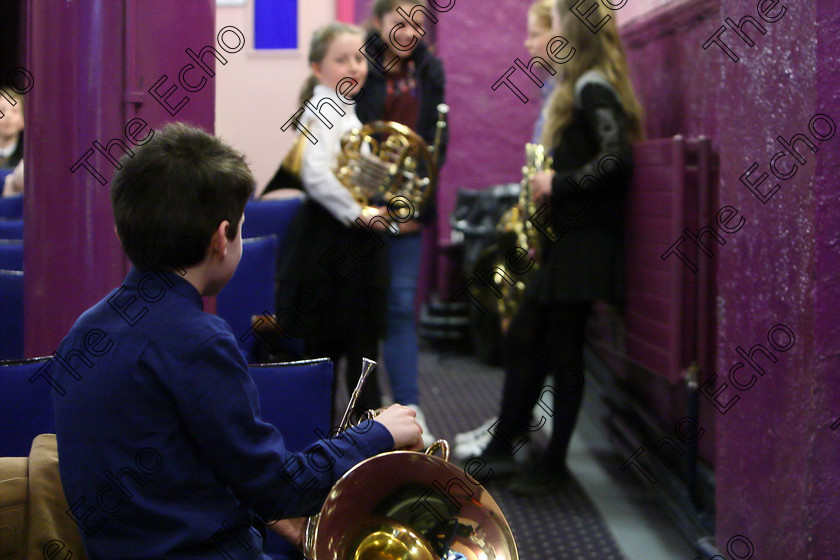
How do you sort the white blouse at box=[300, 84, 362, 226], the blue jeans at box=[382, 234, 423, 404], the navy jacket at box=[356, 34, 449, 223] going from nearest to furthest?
the white blouse at box=[300, 84, 362, 226]
the blue jeans at box=[382, 234, 423, 404]
the navy jacket at box=[356, 34, 449, 223]

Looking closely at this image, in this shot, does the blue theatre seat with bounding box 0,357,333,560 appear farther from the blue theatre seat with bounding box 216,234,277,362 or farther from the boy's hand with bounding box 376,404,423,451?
the blue theatre seat with bounding box 216,234,277,362

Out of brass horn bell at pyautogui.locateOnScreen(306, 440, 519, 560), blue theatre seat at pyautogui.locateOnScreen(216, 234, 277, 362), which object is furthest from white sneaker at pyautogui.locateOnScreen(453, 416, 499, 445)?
brass horn bell at pyautogui.locateOnScreen(306, 440, 519, 560)

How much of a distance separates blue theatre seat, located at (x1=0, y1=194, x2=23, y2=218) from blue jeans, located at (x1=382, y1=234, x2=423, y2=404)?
1.43 m

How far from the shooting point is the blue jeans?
3496mm

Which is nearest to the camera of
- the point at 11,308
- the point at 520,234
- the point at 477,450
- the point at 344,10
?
the point at 11,308

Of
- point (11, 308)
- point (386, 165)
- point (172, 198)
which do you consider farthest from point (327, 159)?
point (172, 198)

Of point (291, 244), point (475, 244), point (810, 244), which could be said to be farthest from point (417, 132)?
point (810, 244)

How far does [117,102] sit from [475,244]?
11.1 feet

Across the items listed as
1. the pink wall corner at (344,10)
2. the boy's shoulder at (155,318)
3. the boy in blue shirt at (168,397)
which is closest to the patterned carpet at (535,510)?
the boy in blue shirt at (168,397)

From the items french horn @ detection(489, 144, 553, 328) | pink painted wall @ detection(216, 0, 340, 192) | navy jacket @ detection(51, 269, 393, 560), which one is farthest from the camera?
pink painted wall @ detection(216, 0, 340, 192)

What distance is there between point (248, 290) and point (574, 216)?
1.08m

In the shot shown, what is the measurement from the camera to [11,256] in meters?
2.53

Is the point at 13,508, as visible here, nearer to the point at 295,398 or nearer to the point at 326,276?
the point at 295,398

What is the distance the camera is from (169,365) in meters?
1.32
